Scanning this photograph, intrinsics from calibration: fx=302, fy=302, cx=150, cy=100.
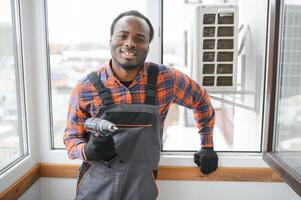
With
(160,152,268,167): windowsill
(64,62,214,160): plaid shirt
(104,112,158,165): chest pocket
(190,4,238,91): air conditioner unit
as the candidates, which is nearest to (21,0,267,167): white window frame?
(160,152,268,167): windowsill

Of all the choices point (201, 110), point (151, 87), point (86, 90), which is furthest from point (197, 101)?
point (86, 90)

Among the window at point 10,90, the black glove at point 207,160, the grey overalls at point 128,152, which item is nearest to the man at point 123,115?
the grey overalls at point 128,152

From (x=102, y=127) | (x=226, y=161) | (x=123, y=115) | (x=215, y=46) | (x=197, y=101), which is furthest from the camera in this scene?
(x=226, y=161)

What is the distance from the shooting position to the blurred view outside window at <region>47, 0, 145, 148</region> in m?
1.63

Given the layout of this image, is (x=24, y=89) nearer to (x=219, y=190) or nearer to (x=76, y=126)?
(x=76, y=126)

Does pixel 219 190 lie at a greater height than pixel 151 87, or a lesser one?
lesser

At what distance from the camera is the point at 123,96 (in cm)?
120

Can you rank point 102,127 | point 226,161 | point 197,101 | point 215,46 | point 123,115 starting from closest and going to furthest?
point 102,127
point 123,115
point 197,101
point 215,46
point 226,161

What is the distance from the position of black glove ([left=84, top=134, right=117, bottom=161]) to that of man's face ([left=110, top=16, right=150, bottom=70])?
1.00ft

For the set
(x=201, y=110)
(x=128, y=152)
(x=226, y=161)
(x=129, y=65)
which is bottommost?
(x=226, y=161)

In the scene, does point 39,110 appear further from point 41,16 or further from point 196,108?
point 196,108

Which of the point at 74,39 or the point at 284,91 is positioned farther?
the point at 74,39

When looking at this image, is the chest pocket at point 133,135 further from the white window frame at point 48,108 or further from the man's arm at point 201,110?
the white window frame at point 48,108

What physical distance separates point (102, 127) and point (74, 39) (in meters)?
0.84
